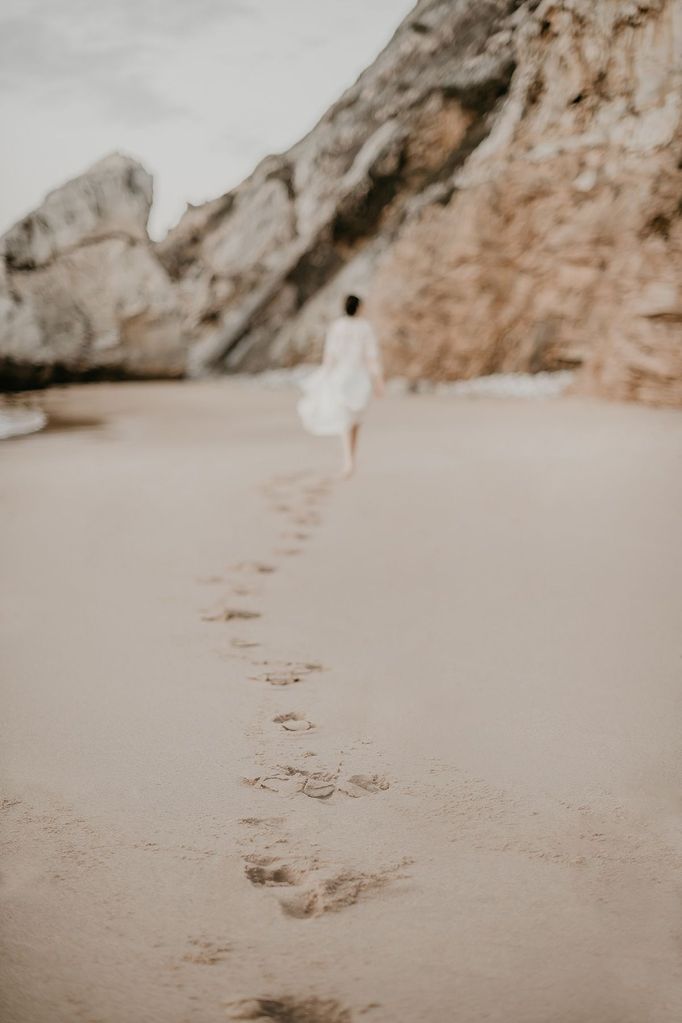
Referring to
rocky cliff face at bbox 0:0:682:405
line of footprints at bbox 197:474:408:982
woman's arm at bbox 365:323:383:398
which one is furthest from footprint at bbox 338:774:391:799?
rocky cliff face at bbox 0:0:682:405

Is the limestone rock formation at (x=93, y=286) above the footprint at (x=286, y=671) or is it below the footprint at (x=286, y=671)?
above

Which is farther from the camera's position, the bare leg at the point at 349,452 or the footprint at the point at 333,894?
the bare leg at the point at 349,452

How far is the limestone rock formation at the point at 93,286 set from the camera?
1486cm

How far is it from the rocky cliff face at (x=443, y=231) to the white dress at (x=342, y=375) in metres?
2.98

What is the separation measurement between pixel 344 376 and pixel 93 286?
437 inches

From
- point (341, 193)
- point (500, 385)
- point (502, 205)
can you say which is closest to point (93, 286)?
point (341, 193)

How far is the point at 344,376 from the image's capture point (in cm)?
615

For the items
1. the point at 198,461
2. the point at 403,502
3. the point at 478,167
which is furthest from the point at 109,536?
the point at 478,167

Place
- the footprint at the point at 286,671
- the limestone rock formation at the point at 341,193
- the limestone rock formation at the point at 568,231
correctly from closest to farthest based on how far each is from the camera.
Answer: the footprint at the point at 286,671 → the limestone rock formation at the point at 568,231 → the limestone rock formation at the point at 341,193

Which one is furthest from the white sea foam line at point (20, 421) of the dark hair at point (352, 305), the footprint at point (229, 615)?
the footprint at point (229, 615)

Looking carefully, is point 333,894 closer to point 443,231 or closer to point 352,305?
point 352,305

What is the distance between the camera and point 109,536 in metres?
3.95

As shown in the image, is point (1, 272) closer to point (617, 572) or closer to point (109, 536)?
point (109, 536)

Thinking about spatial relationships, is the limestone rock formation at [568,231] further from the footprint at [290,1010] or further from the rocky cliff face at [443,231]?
the footprint at [290,1010]
